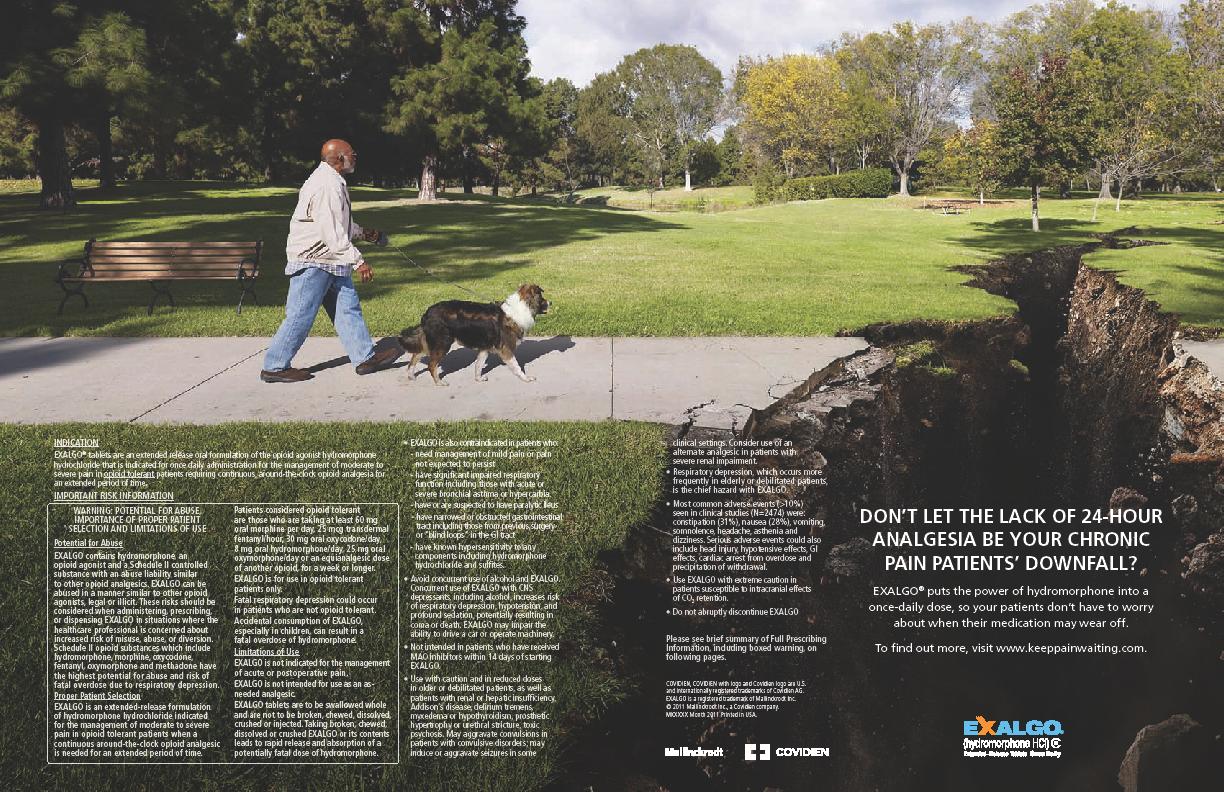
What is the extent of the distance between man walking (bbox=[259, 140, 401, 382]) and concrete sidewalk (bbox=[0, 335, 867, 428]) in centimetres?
27

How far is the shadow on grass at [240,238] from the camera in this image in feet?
31.4

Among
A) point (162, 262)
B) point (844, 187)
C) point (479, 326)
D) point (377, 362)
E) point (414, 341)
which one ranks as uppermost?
point (844, 187)

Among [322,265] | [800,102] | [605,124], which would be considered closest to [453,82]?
[322,265]

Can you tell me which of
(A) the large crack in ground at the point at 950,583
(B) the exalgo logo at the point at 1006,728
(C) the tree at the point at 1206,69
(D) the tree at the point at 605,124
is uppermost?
(D) the tree at the point at 605,124

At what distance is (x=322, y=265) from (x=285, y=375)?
1.04 metres

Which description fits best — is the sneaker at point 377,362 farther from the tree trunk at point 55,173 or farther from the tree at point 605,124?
the tree at point 605,124

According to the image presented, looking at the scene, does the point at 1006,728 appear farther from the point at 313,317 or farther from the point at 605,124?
the point at 605,124

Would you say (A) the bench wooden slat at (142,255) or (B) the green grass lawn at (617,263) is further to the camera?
(A) the bench wooden slat at (142,255)

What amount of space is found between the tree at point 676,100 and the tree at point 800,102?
1241 centimetres

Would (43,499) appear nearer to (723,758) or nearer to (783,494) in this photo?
(723,758)

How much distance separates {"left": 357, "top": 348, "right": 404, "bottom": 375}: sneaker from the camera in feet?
22.1

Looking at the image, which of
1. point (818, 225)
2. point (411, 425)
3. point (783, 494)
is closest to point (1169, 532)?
point (783, 494)

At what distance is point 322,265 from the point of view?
6.46 meters

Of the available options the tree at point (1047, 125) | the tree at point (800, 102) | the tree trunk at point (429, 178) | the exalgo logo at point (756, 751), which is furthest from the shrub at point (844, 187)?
the exalgo logo at point (756, 751)
